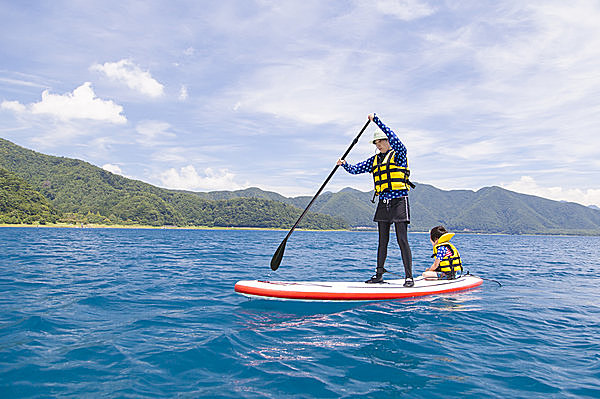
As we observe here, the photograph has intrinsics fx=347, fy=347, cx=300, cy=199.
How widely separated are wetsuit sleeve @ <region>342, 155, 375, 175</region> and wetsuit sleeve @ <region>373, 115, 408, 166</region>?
79 centimetres

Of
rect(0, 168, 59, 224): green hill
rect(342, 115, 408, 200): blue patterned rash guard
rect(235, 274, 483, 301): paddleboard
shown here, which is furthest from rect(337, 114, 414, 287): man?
rect(0, 168, 59, 224): green hill

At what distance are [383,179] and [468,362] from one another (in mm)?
4465

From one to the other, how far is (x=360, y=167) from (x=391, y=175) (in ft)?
2.95

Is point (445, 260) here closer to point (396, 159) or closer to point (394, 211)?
point (394, 211)

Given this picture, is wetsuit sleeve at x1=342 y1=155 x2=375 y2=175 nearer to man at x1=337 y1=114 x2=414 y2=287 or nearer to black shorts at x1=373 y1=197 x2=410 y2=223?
man at x1=337 y1=114 x2=414 y2=287

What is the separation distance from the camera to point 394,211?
315 inches

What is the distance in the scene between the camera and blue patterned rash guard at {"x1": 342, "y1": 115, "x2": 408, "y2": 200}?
7496 millimetres

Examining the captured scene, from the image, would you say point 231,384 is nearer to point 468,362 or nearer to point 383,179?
point 468,362

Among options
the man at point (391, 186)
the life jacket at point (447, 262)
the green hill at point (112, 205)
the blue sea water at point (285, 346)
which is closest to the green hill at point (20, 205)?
the green hill at point (112, 205)

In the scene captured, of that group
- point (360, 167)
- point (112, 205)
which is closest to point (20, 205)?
point (112, 205)

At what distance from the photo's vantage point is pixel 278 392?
338 centimetres

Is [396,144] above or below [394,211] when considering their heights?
above

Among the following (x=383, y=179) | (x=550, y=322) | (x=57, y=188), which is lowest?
(x=550, y=322)

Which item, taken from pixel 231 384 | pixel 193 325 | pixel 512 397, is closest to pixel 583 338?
pixel 512 397
